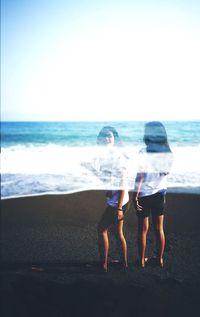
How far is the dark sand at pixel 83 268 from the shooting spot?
8.11ft

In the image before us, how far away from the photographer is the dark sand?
247 cm

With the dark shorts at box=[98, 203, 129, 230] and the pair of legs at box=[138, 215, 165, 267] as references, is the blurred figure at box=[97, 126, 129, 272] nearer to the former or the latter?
the dark shorts at box=[98, 203, 129, 230]

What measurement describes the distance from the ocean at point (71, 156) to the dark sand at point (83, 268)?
1.02m

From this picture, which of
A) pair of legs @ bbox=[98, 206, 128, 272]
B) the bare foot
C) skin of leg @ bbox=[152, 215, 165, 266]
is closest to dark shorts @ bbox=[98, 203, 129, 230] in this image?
pair of legs @ bbox=[98, 206, 128, 272]

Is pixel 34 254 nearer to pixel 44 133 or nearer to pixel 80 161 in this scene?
pixel 80 161

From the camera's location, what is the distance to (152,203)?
121 inches

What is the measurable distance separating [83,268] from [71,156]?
33.1ft

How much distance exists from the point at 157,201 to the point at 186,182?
4.05 meters

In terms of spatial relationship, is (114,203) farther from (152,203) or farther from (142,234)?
(142,234)

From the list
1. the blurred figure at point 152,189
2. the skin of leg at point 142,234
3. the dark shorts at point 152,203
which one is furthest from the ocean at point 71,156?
the skin of leg at point 142,234

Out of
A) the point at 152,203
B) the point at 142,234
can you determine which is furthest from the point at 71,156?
the point at 152,203

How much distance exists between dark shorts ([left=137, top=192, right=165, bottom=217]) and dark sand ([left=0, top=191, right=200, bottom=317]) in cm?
67

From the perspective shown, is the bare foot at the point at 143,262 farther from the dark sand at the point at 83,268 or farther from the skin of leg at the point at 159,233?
the skin of leg at the point at 159,233

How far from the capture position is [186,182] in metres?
6.78
